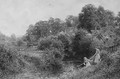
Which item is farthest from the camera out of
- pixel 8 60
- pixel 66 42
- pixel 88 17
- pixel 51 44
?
pixel 88 17

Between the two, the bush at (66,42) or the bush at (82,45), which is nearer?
the bush at (82,45)

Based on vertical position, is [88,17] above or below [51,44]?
above

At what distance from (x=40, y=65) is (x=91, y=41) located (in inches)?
288

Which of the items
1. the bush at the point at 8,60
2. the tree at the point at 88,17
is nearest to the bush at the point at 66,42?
the bush at the point at 8,60

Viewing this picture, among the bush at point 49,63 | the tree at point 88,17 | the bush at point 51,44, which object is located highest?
the tree at point 88,17

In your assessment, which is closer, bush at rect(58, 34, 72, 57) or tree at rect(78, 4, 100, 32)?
bush at rect(58, 34, 72, 57)

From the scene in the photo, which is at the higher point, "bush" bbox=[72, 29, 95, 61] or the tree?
the tree

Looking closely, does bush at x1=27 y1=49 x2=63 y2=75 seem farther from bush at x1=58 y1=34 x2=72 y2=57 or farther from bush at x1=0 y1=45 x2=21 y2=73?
bush at x1=58 y1=34 x2=72 y2=57

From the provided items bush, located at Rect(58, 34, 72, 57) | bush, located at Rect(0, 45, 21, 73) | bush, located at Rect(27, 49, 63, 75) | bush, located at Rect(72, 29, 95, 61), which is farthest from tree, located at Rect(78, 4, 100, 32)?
bush, located at Rect(0, 45, 21, 73)

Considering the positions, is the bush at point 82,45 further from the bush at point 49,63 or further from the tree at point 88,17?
the tree at point 88,17

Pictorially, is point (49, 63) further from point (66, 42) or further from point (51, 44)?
point (66, 42)

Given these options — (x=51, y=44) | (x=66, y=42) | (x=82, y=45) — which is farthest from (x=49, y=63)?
(x=82, y=45)

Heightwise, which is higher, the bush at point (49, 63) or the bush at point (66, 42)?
the bush at point (66, 42)

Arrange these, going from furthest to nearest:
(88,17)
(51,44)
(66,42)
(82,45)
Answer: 1. (88,17)
2. (66,42)
3. (82,45)
4. (51,44)
